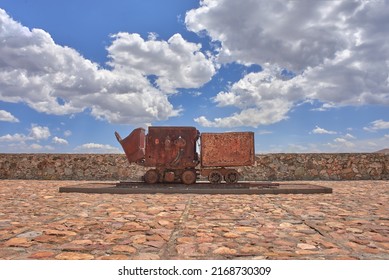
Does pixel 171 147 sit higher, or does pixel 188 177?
pixel 171 147

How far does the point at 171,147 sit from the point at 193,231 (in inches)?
196

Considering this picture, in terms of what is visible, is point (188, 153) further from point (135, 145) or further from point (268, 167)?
point (268, 167)

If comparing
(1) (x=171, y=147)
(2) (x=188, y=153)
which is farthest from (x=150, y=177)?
(2) (x=188, y=153)

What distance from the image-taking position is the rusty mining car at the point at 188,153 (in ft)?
25.9

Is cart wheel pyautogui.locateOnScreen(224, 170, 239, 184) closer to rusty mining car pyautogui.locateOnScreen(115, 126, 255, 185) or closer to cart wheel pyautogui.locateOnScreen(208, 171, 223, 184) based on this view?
rusty mining car pyautogui.locateOnScreen(115, 126, 255, 185)

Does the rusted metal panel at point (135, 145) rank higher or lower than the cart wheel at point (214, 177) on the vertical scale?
higher

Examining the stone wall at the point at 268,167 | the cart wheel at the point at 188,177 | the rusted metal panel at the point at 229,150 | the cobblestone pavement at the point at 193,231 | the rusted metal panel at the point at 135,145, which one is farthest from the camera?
the stone wall at the point at 268,167

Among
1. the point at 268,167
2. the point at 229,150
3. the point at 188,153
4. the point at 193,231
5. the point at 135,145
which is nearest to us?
the point at 193,231

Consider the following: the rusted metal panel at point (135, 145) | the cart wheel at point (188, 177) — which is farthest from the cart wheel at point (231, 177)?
the rusted metal panel at point (135, 145)

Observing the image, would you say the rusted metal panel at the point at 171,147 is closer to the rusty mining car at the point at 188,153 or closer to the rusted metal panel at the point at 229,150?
the rusty mining car at the point at 188,153

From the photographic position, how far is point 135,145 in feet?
27.1

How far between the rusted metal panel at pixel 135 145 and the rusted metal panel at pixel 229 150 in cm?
164

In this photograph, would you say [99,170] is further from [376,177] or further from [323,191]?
[376,177]

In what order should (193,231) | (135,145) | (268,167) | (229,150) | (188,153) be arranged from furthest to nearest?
(268,167)
(135,145)
(188,153)
(229,150)
(193,231)
